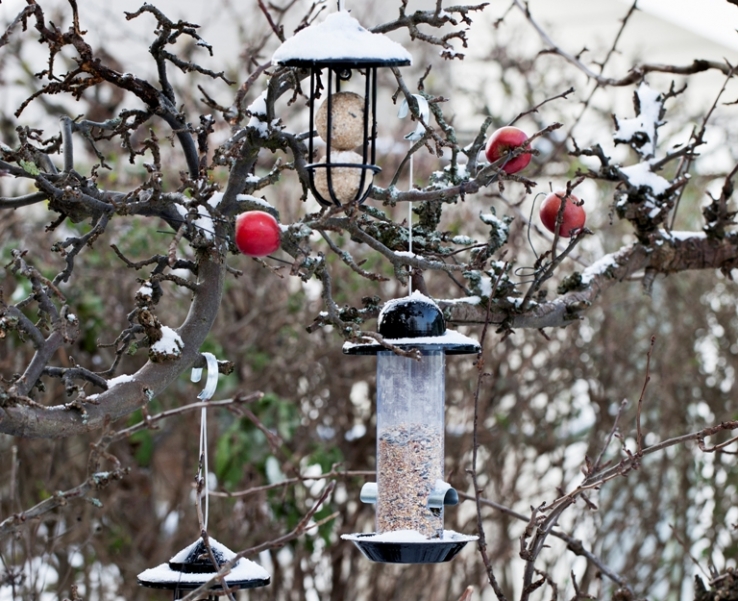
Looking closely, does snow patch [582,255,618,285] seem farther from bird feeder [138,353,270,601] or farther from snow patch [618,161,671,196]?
bird feeder [138,353,270,601]

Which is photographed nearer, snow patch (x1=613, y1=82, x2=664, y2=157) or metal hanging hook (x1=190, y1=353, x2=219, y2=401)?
metal hanging hook (x1=190, y1=353, x2=219, y2=401)

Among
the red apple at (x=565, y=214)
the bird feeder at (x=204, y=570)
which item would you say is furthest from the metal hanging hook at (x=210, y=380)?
the red apple at (x=565, y=214)

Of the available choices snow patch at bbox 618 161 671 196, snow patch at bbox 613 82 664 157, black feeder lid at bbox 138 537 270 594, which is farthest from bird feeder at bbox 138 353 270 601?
snow patch at bbox 613 82 664 157

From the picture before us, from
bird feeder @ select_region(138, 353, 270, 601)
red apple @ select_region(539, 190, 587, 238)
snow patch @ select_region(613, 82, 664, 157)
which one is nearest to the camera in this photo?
bird feeder @ select_region(138, 353, 270, 601)

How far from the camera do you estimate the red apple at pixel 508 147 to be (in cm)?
255

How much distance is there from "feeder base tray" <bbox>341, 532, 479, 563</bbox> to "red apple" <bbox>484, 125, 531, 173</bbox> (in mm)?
969

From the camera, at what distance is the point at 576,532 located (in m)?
7.11

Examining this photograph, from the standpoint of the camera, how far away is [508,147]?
2.59 m

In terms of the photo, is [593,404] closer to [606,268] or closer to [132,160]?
[606,268]

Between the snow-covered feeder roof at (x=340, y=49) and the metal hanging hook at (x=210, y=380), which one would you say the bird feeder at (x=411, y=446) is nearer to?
the metal hanging hook at (x=210, y=380)

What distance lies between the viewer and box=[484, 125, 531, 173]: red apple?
2.55 metres

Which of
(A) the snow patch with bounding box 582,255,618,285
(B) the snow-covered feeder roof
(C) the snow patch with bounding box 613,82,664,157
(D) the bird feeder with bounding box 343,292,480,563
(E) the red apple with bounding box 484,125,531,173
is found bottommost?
(D) the bird feeder with bounding box 343,292,480,563

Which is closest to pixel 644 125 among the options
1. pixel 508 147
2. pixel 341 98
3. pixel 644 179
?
pixel 644 179

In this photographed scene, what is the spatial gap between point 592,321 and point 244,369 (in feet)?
8.20
